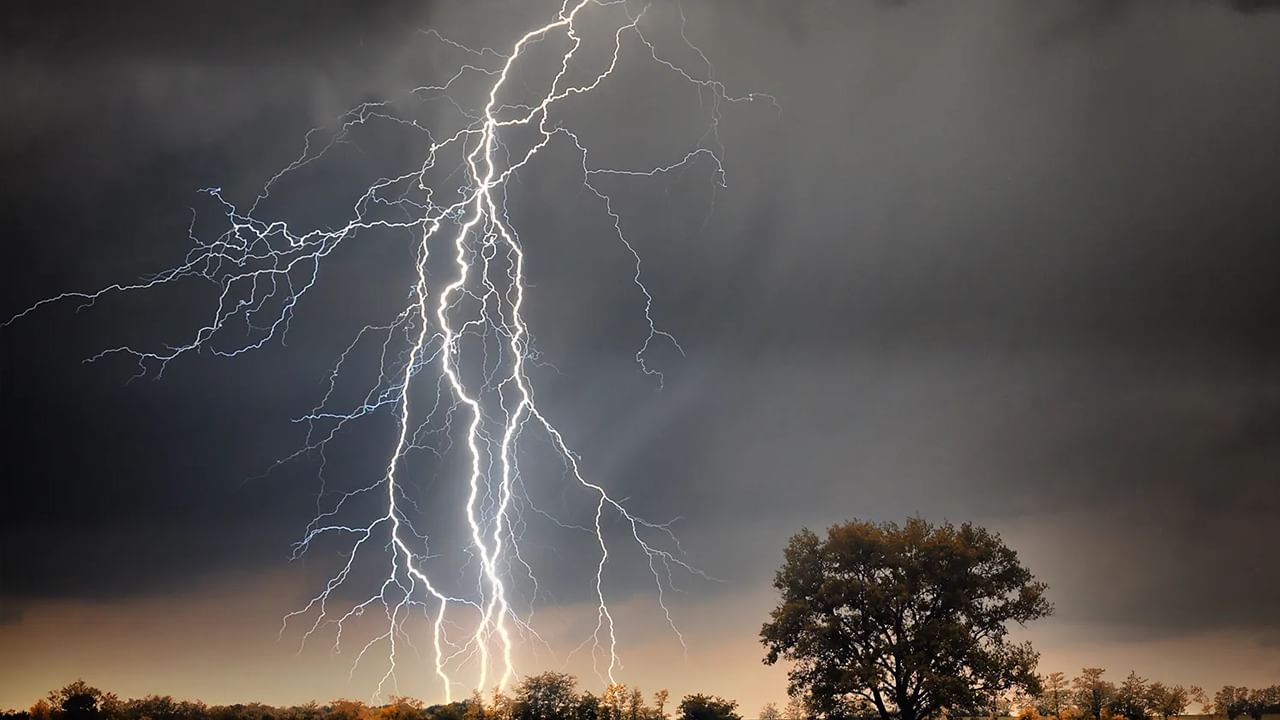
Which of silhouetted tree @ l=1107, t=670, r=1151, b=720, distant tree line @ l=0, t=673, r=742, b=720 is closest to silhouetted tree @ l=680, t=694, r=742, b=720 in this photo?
distant tree line @ l=0, t=673, r=742, b=720

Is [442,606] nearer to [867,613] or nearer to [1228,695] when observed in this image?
[867,613]

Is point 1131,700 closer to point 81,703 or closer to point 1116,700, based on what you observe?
point 1116,700

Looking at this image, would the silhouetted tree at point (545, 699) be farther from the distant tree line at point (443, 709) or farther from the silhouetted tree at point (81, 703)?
the silhouetted tree at point (81, 703)

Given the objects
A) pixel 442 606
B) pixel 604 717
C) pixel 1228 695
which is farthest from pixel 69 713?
pixel 1228 695

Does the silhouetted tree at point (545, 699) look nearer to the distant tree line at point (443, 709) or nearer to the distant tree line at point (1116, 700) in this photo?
the distant tree line at point (443, 709)

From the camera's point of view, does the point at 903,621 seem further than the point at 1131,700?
No

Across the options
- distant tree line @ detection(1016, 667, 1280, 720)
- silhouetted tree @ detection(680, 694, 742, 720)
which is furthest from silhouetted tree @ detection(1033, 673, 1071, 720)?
silhouetted tree @ detection(680, 694, 742, 720)

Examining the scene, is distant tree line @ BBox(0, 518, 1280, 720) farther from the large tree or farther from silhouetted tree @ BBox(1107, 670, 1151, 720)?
silhouetted tree @ BBox(1107, 670, 1151, 720)

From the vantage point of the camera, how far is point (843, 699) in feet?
95.8

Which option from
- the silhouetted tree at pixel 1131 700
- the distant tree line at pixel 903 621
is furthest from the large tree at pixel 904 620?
the silhouetted tree at pixel 1131 700

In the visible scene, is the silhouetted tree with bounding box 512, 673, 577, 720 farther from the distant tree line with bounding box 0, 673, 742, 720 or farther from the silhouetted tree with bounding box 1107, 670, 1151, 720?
the silhouetted tree with bounding box 1107, 670, 1151, 720


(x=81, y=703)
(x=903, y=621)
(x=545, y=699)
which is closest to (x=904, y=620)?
(x=903, y=621)

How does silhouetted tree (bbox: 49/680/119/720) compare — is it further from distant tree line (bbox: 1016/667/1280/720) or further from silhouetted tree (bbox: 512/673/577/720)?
distant tree line (bbox: 1016/667/1280/720)

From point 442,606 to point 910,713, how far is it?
18050 millimetres
